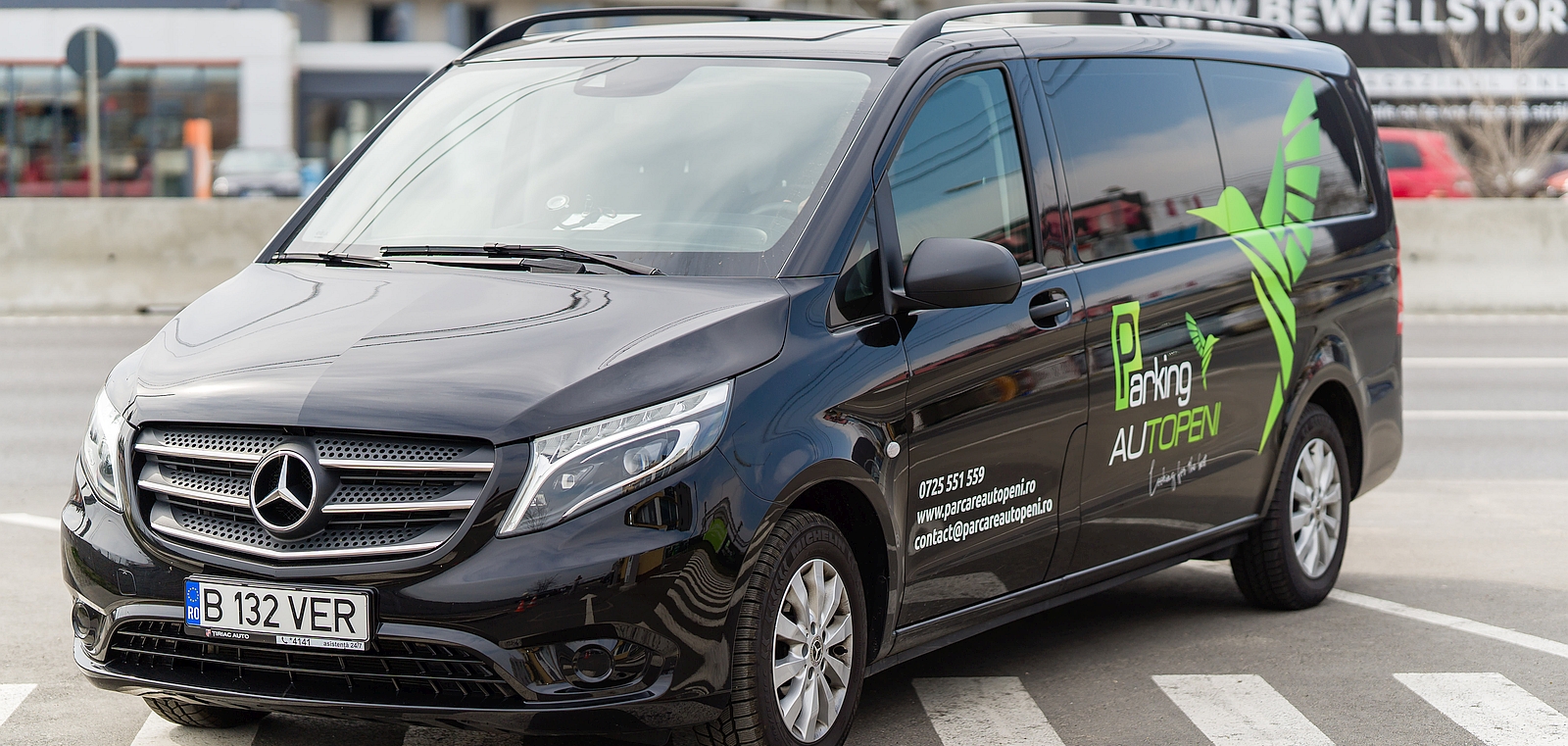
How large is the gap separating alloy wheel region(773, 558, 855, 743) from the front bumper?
0.83 feet

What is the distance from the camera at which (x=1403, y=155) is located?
2755 centimetres

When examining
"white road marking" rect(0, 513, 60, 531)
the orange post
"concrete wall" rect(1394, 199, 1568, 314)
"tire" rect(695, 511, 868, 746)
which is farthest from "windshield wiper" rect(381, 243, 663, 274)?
the orange post

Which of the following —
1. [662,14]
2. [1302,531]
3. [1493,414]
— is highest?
[662,14]

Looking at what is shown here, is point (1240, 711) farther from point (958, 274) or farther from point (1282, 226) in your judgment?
point (1282, 226)

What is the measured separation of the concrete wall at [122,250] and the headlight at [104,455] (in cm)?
1367

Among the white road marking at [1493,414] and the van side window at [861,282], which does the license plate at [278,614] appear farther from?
the white road marking at [1493,414]

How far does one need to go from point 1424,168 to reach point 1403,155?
398mm

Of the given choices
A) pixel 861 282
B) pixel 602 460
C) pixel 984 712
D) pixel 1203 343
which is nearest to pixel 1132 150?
pixel 1203 343

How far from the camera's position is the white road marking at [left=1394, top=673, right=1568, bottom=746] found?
5199mm

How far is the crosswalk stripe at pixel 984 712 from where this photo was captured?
508cm

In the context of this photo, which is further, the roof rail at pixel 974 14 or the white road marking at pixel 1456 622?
the white road marking at pixel 1456 622

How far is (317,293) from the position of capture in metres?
4.86

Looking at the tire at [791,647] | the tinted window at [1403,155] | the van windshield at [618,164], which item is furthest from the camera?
the tinted window at [1403,155]

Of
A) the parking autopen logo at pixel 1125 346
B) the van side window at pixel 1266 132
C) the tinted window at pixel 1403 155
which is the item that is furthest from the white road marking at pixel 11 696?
the tinted window at pixel 1403 155
